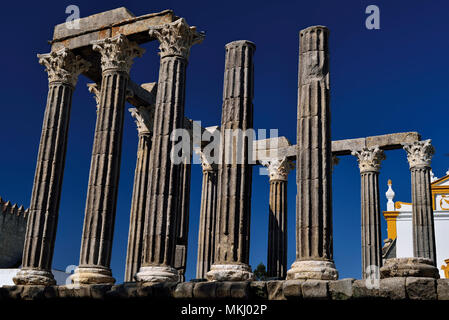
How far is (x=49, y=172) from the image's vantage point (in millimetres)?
21719

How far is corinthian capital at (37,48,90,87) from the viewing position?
75.2ft

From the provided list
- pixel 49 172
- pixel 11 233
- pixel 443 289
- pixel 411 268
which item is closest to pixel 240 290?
pixel 411 268

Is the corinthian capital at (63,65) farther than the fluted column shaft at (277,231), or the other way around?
the fluted column shaft at (277,231)

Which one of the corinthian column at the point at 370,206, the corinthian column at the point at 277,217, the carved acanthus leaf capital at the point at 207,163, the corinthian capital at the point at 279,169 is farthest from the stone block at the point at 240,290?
the corinthian capital at the point at 279,169

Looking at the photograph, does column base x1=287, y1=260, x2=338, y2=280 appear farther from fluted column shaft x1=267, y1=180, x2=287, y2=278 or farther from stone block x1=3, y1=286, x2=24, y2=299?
fluted column shaft x1=267, y1=180, x2=287, y2=278

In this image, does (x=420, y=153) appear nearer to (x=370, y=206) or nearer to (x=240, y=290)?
(x=370, y=206)

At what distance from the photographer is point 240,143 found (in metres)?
18.0

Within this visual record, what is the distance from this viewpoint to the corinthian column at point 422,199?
86.7ft

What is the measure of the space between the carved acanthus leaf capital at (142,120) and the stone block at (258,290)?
44.5 ft

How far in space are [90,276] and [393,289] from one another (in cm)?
1068

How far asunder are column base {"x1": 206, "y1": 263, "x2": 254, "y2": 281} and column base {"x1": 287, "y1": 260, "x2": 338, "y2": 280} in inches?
54.7

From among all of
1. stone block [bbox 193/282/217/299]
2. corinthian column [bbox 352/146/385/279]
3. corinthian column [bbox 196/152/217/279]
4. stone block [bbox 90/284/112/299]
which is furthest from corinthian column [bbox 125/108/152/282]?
corinthian column [bbox 352/146/385/279]

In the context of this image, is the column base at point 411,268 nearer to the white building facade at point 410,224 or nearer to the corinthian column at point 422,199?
the corinthian column at point 422,199
